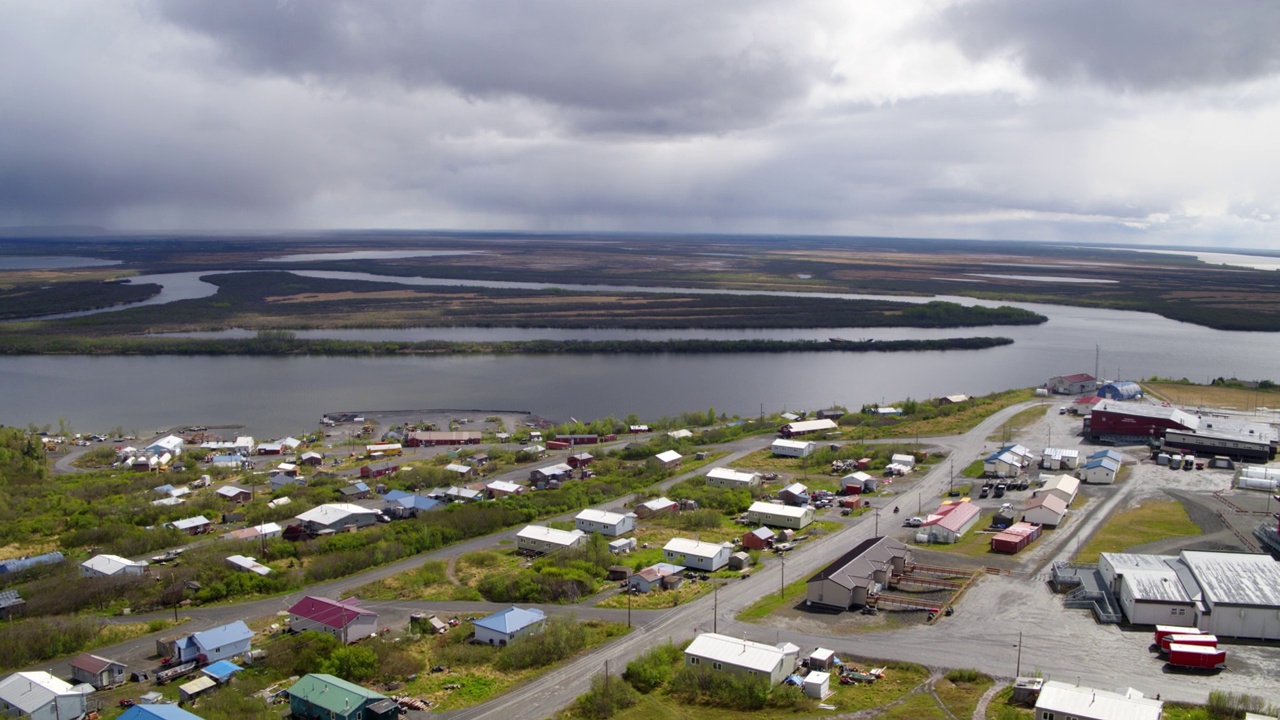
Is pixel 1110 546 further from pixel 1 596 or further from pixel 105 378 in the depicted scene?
pixel 105 378

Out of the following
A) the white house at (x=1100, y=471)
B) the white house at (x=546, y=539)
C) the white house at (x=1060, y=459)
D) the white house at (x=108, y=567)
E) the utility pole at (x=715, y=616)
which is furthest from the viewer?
the white house at (x=1060, y=459)

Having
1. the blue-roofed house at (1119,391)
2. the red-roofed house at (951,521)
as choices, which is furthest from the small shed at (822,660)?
the blue-roofed house at (1119,391)

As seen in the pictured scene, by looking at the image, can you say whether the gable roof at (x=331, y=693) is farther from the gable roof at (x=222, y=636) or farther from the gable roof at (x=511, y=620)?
the gable roof at (x=511, y=620)

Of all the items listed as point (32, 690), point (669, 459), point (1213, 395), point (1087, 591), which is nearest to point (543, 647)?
point (32, 690)

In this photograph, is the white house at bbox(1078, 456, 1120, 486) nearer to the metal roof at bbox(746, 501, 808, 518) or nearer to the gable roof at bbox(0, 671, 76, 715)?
the metal roof at bbox(746, 501, 808, 518)

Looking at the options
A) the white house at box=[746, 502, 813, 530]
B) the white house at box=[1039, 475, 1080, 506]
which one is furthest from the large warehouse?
the white house at box=[746, 502, 813, 530]

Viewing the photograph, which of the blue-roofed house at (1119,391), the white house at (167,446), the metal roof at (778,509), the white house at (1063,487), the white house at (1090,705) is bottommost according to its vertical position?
the white house at (167,446)

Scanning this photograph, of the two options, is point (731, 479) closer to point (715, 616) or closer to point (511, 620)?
point (715, 616)
